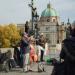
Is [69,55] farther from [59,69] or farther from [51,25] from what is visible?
[51,25]

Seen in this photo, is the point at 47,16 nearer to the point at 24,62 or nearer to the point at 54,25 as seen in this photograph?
the point at 54,25

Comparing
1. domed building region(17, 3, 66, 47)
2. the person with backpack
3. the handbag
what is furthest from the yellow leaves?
the handbag

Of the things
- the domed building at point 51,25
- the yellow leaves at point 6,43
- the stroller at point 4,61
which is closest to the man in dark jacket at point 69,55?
the stroller at point 4,61

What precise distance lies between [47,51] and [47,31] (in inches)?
5641

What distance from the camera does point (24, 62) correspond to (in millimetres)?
15734

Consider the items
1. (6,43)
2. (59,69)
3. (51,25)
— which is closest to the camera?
(59,69)

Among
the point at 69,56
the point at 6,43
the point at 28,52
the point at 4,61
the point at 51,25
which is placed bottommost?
the point at 6,43

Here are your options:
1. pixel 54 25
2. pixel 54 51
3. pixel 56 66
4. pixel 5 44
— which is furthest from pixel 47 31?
pixel 56 66

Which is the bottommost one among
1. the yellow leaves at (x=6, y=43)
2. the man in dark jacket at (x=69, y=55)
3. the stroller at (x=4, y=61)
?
the yellow leaves at (x=6, y=43)

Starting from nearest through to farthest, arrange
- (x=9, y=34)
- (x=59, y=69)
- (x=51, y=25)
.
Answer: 1. (x=59, y=69)
2. (x=9, y=34)
3. (x=51, y=25)

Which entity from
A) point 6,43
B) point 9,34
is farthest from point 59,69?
point 9,34

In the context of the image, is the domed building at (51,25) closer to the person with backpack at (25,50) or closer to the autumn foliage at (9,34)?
the autumn foliage at (9,34)

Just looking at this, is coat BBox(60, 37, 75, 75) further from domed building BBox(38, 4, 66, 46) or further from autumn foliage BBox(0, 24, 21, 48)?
domed building BBox(38, 4, 66, 46)

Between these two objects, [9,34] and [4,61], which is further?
[9,34]
